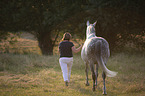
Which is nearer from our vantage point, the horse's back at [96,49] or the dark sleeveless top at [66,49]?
the horse's back at [96,49]

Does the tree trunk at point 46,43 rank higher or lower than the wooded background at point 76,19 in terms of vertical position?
lower

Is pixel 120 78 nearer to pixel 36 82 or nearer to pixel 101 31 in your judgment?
pixel 36 82

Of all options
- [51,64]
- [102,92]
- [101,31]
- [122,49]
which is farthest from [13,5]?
[102,92]

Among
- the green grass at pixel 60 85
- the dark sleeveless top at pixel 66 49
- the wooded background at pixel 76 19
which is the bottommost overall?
the green grass at pixel 60 85

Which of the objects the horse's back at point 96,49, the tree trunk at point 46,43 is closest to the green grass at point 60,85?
the horse's back at point 96,49

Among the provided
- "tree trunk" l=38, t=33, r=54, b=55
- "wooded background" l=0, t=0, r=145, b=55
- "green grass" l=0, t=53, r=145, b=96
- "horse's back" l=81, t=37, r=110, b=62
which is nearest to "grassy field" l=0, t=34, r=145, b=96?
"green grass" l=0, t=53, r=145, b=96

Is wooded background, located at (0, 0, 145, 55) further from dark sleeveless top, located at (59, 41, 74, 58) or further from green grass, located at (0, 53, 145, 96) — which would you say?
dark sleeveless top, located at (59, 41, 74, 58)

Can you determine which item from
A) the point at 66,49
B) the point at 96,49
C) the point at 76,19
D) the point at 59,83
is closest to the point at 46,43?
the point at 76,19

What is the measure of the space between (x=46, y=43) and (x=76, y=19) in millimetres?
3562

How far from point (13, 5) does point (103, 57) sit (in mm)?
10136

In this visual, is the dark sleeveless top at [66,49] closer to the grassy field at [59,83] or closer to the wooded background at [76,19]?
Answer: the grassy field at [59,83]

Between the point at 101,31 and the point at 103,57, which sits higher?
the point at 101,31

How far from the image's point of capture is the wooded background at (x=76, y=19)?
1096cm

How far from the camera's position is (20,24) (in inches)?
531
